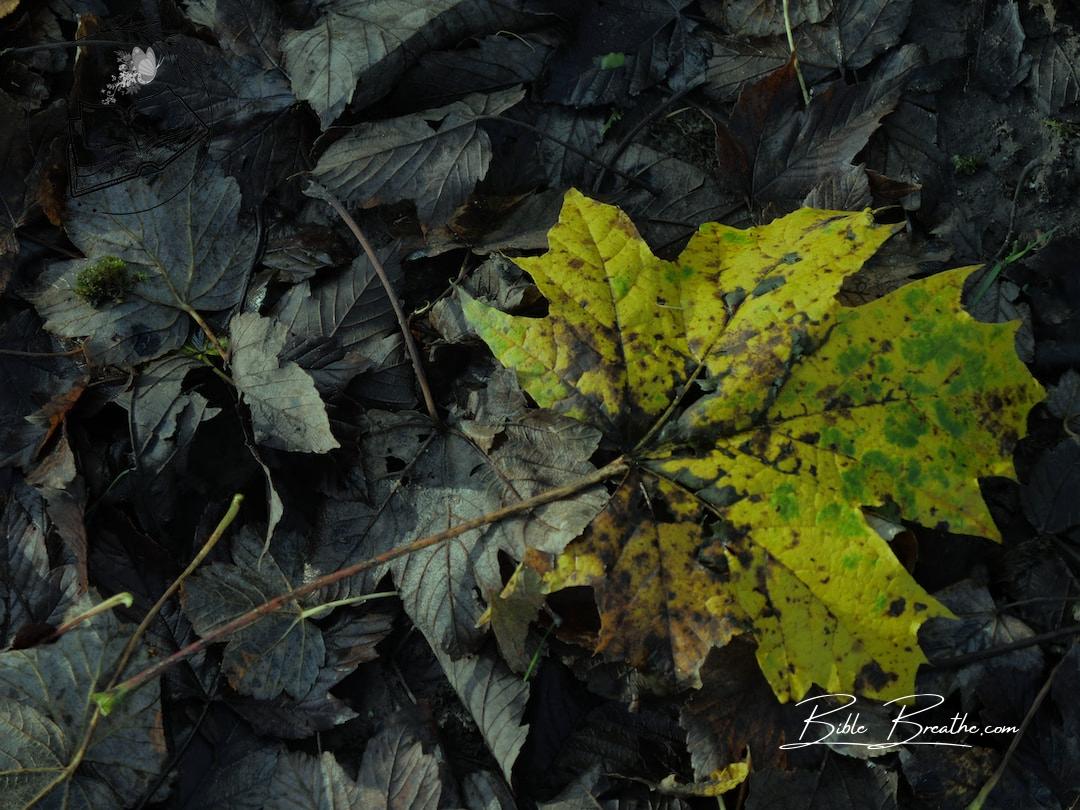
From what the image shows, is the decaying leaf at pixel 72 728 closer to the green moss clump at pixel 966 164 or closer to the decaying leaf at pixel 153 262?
the decaying leaf at pixel 153 262

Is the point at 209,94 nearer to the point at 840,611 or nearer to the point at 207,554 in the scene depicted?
the point at 207,554

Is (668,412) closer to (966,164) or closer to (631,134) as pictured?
(631,134)

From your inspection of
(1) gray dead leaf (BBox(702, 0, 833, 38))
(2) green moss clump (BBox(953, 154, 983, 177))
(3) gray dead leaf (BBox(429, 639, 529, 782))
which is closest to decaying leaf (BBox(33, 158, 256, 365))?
(3) gray dead leaf (BBox(429, 639, 529, 782))

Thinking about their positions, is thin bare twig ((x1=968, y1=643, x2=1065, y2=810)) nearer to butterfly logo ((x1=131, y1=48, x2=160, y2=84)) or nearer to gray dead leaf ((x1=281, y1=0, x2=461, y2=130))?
gray dead leaf ((x1=281, y1=0, x2=461, y2=130))

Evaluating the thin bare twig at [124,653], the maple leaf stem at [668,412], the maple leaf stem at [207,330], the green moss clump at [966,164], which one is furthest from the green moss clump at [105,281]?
the green moss clump at [966,164]

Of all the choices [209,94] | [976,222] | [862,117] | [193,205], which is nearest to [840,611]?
[976,222]
